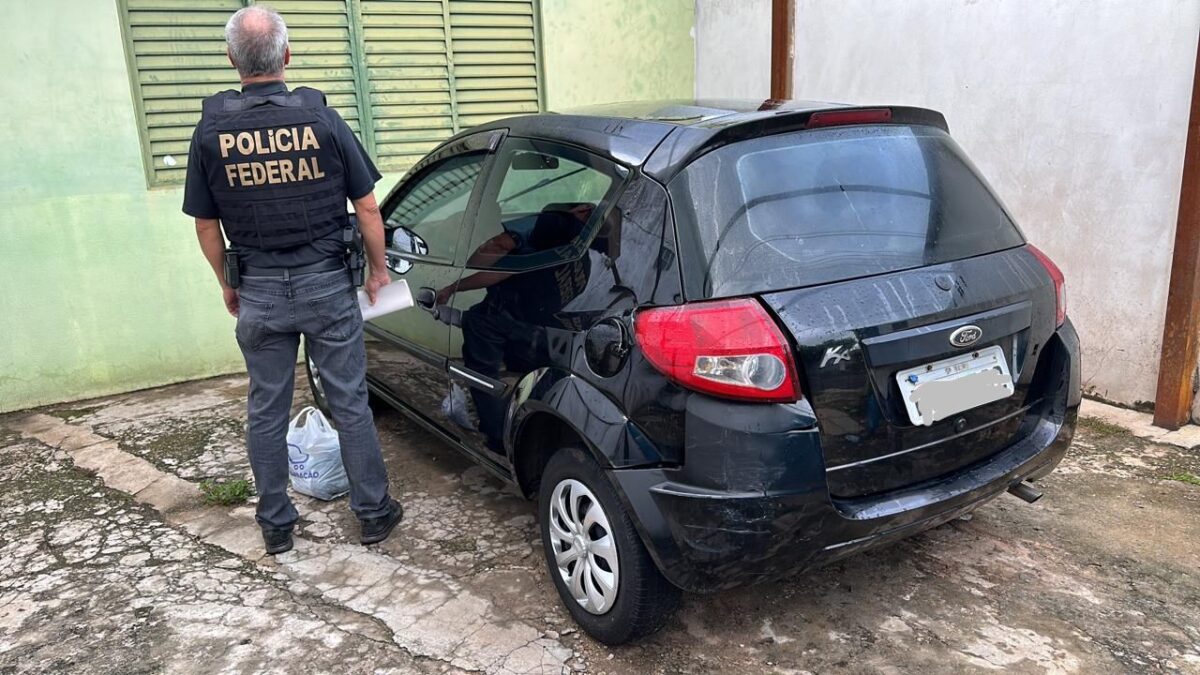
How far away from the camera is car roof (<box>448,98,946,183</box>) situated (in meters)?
2.35

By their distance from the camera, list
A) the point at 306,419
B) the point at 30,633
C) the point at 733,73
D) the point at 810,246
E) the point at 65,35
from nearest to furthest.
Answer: the point at 810,246, the point at 30,633, the point at 306,419, the point at 65,35, the point at 733,73

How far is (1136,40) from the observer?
3908 mm

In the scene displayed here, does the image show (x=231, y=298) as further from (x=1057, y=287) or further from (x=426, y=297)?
(x=1057, y=287)

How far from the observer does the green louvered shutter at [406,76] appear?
18.5 ft

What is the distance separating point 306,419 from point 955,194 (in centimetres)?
274

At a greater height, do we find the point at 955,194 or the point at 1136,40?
the point at 1136,40

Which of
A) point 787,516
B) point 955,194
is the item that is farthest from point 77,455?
point 955,194

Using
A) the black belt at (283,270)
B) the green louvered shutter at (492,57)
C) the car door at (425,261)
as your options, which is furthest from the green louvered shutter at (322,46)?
the black belt at (283,270)

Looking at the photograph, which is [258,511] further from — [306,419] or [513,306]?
[513,306]

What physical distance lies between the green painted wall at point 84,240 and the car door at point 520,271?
2.96 m

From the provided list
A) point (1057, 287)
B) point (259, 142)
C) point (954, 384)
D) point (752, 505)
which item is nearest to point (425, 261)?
point (259, 142)

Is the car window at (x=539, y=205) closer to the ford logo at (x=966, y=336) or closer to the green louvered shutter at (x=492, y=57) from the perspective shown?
the ford logo at (x=966, y=336)

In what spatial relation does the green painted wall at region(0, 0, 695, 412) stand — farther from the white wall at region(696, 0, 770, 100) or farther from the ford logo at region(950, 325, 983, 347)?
the ford logo at region(950, 325, 983, 347)

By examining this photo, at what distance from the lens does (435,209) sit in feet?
11.7
